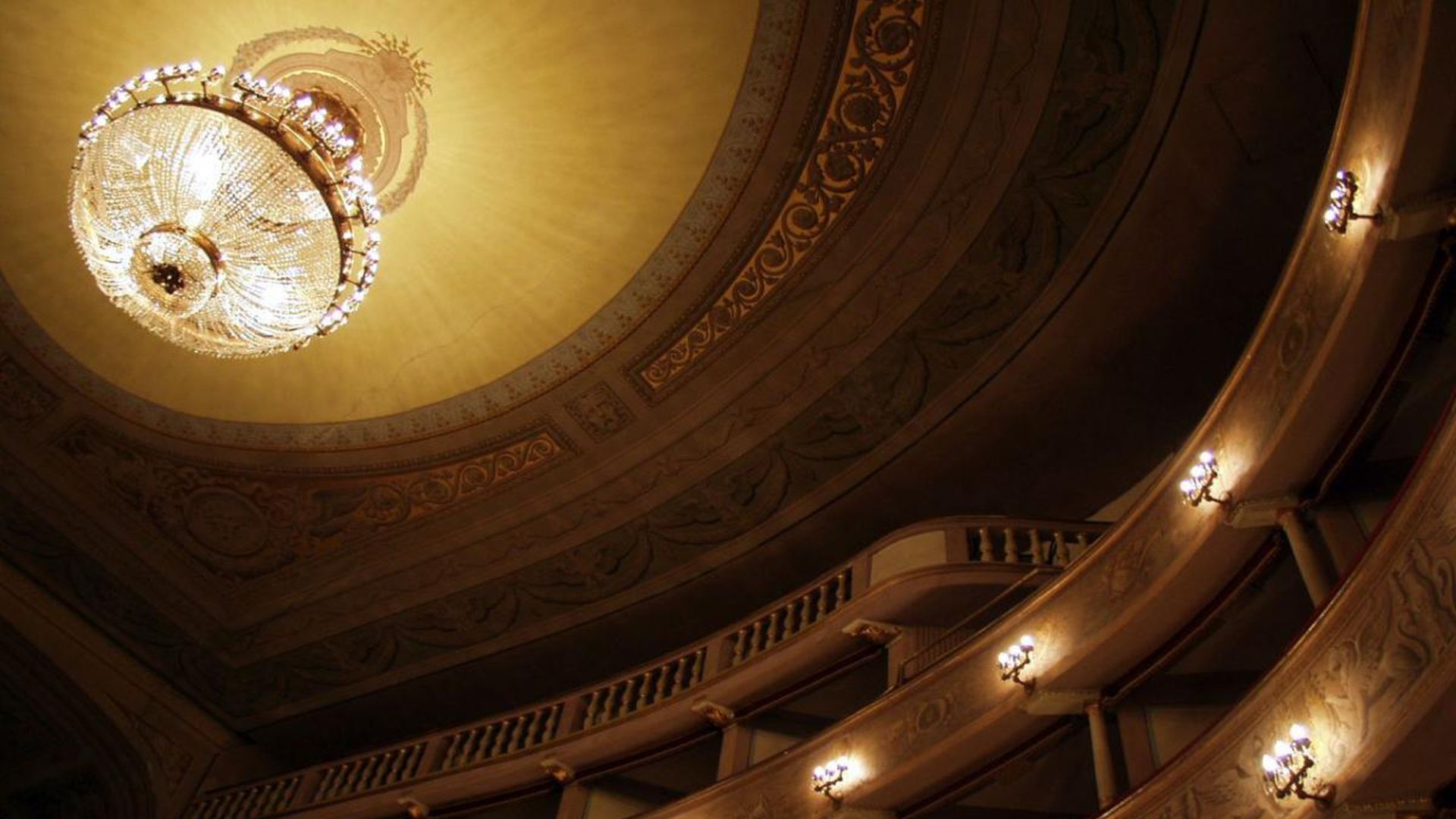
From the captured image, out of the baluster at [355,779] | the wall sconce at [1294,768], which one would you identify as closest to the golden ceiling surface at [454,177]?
the baluster at [355,779]

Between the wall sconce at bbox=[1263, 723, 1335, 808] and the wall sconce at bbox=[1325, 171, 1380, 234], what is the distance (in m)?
2.19

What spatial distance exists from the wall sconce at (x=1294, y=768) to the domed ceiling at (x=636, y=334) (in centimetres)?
509

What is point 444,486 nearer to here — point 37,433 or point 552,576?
point 552,576

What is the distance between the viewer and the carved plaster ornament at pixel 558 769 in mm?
9477

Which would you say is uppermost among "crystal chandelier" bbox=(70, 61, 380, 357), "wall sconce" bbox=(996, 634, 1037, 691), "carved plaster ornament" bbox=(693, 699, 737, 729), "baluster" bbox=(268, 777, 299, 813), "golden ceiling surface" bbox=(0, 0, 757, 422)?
"golden ceiling surface" bbox=(0, 0, 757, 422)

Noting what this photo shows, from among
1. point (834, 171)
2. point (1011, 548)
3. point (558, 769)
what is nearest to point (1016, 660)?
point (1011, 548)

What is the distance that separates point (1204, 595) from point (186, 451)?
926 cm

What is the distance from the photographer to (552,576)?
1156 cm

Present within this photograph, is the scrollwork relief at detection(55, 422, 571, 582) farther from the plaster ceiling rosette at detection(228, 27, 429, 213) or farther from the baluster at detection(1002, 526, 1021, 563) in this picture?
the baluster at detection(1002, 526, 1021, 563)

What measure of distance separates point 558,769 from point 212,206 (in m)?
4.93

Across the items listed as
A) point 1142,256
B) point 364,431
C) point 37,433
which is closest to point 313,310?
point 364,431

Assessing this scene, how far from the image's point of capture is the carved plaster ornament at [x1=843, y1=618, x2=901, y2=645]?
27.3 ft

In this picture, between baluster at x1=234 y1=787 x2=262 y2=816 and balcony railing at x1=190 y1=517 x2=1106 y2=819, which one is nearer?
balcony railing at x1=190 y1=517 x2=1106 y2=819

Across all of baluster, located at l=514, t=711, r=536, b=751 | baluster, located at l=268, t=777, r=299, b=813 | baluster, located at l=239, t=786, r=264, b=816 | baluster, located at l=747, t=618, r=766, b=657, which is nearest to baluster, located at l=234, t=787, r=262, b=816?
baluster, located at l=239, t=786, r=264, b=816
